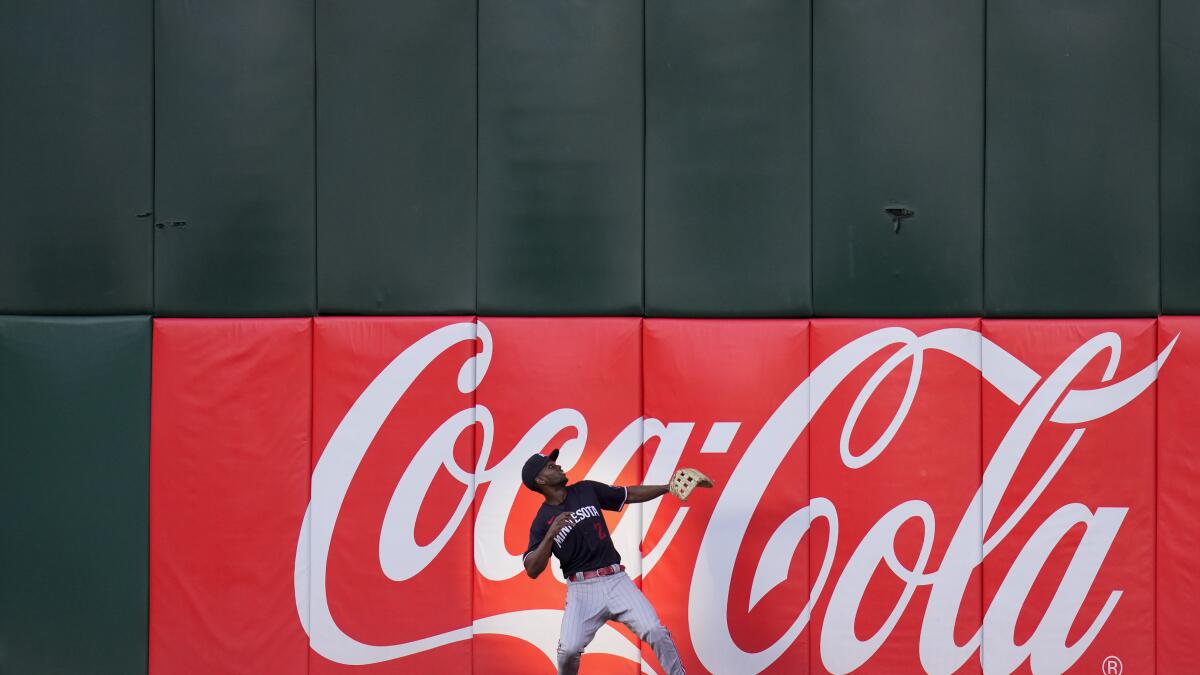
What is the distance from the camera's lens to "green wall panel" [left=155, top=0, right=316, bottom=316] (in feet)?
20.2

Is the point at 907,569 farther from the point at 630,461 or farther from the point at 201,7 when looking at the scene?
the point at 201,7

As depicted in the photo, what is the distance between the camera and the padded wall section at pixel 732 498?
586cm

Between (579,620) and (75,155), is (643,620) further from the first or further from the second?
(75,155)

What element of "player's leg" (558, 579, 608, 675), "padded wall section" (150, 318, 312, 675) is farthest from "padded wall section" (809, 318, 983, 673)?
"padded wall section" (150, 318, 312, 675)

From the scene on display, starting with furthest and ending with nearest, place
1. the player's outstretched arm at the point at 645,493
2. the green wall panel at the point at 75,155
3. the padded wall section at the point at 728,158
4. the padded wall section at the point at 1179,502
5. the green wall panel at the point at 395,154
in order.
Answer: the green wall panel at the point at 75,155
the green wall panel at the point at 395,154
the padded wall section at the point at 728,158
the padded wall section at the point at 1179,502
the player's outstretched arm at the point at 645,493

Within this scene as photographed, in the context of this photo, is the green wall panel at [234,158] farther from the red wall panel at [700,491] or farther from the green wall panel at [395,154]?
the red wall panel at [700,491]

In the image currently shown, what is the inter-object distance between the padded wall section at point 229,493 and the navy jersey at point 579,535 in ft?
5.82

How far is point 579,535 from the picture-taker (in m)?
5.35

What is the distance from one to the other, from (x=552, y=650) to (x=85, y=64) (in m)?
5.10

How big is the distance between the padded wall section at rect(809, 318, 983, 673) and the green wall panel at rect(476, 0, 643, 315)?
4.84 feet

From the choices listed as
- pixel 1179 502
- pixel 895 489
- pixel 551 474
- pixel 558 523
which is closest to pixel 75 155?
pixel 551 474

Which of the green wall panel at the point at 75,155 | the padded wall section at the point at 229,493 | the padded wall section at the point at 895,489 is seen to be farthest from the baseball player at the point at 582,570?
the green wall panel at the point at 75,155

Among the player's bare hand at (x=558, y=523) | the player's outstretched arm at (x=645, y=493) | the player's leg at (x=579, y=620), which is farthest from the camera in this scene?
the player's outstretched arm at (x=645, y=493)

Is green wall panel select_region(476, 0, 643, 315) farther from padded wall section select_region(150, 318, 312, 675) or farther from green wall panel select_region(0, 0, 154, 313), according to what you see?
green wall panel select_region(0, 0, 154, 313)
